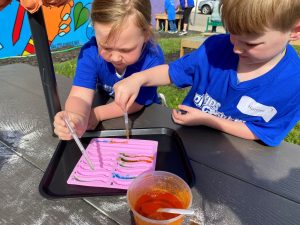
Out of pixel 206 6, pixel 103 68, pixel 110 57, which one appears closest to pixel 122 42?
pixel 110 57

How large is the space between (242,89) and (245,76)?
5 centimetres

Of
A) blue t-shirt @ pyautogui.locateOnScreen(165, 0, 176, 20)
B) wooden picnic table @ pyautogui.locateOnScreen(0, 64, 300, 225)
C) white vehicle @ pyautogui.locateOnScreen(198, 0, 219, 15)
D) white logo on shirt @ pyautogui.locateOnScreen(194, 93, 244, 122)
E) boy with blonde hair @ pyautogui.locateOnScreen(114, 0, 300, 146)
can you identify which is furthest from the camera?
white vehicle @ pyautogui.locateOnScreen(198, 0, 219, 15)

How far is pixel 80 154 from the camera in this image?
803 millimetres

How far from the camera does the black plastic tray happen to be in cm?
67

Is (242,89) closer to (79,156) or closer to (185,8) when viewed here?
(79,156)

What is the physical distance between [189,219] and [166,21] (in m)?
7.29

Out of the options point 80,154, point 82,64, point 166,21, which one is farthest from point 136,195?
point 166,21

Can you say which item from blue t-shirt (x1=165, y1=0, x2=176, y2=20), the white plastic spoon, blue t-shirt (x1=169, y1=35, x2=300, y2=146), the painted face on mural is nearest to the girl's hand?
the painted face on mural

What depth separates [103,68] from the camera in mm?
1149

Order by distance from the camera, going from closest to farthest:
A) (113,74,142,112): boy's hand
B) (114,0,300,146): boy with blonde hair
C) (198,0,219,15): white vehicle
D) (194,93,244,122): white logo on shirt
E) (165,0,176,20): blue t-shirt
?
(114,0,300,146): boy with blonde hair → (113,74,142,112): boy's hand → (194,93,244,122): white logo on shirt → (165,0,176,20): blue t-shirt → (198,0,219,15): white vehicle

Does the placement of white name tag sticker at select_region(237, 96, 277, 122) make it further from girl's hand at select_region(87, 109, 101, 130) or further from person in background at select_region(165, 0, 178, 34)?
person in background at select_region(165, 0, 178, 34)

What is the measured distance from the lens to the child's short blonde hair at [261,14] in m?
0.71

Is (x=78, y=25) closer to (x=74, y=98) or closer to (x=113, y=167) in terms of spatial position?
(x=74, y=98)

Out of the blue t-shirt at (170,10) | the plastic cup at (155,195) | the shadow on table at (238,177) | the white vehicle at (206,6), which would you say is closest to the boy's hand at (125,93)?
the shadow on table at (238,177)
